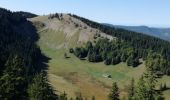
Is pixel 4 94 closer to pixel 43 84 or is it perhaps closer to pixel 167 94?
pixel 43 84

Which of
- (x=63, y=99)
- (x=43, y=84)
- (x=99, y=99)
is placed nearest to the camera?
(x=43, y=84)

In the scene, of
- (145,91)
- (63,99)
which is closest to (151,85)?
(145,91)

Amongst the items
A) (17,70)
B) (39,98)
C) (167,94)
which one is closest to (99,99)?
(167,94)

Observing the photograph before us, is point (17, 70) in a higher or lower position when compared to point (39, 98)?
higher

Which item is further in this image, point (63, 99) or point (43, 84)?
point (63, 99)

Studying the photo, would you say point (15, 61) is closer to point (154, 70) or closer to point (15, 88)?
point (15, 88)

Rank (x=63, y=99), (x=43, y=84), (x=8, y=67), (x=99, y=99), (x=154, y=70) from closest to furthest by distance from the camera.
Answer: (x=8, y=67)
(x=154, y=70)
(x=43, y=84)
(x=63, y=99)
(x=99, y=99)

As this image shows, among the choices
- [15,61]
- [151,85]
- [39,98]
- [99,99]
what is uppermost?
[15,61]

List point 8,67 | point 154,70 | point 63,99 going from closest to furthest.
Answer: point 8,67 → point 154,70 → point 63,99

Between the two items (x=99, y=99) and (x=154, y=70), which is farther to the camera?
(x=99, y=99)
